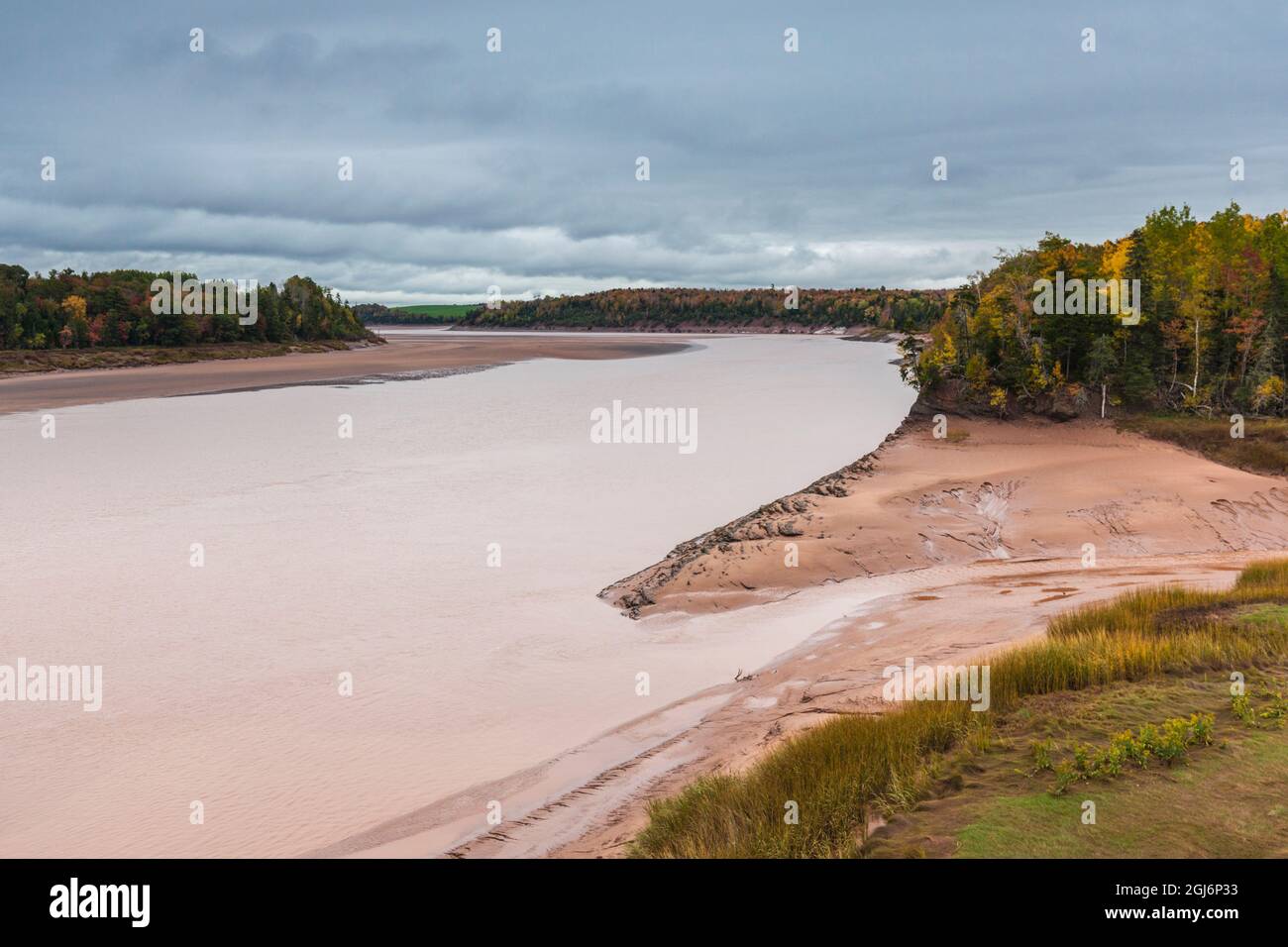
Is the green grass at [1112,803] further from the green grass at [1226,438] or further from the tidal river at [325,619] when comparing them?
the green grass at [1226,438]

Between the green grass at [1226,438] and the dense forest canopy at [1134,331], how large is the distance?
194cm

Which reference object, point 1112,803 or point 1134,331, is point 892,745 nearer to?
point 1112,803

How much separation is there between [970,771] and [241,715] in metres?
11.4

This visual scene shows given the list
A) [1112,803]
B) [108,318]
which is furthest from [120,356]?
[1112,803]

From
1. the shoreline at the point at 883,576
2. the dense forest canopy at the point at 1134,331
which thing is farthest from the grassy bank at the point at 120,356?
the shoreline at the point at 883,576

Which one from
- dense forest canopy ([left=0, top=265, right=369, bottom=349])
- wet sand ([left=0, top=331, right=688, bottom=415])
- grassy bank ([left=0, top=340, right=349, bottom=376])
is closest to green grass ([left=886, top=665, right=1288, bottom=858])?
wet sand ([left=0, top=331, right=688, bottom=415])

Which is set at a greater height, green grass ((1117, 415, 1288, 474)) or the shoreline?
green grass ((1117, 415, 1288, 474))

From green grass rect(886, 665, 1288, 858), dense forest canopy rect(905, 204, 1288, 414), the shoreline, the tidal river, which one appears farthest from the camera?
dense forest canopy rect(905, 204, 1288, 414)

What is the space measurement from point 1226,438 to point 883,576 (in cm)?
2361

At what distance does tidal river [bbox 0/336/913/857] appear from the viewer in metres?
12.6

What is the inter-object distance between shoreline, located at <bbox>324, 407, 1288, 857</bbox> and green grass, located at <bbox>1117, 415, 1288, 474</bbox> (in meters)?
1.08

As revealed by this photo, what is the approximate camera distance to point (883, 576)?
22828 millimetres

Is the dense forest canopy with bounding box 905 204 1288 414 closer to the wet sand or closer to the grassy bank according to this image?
the wet sand
